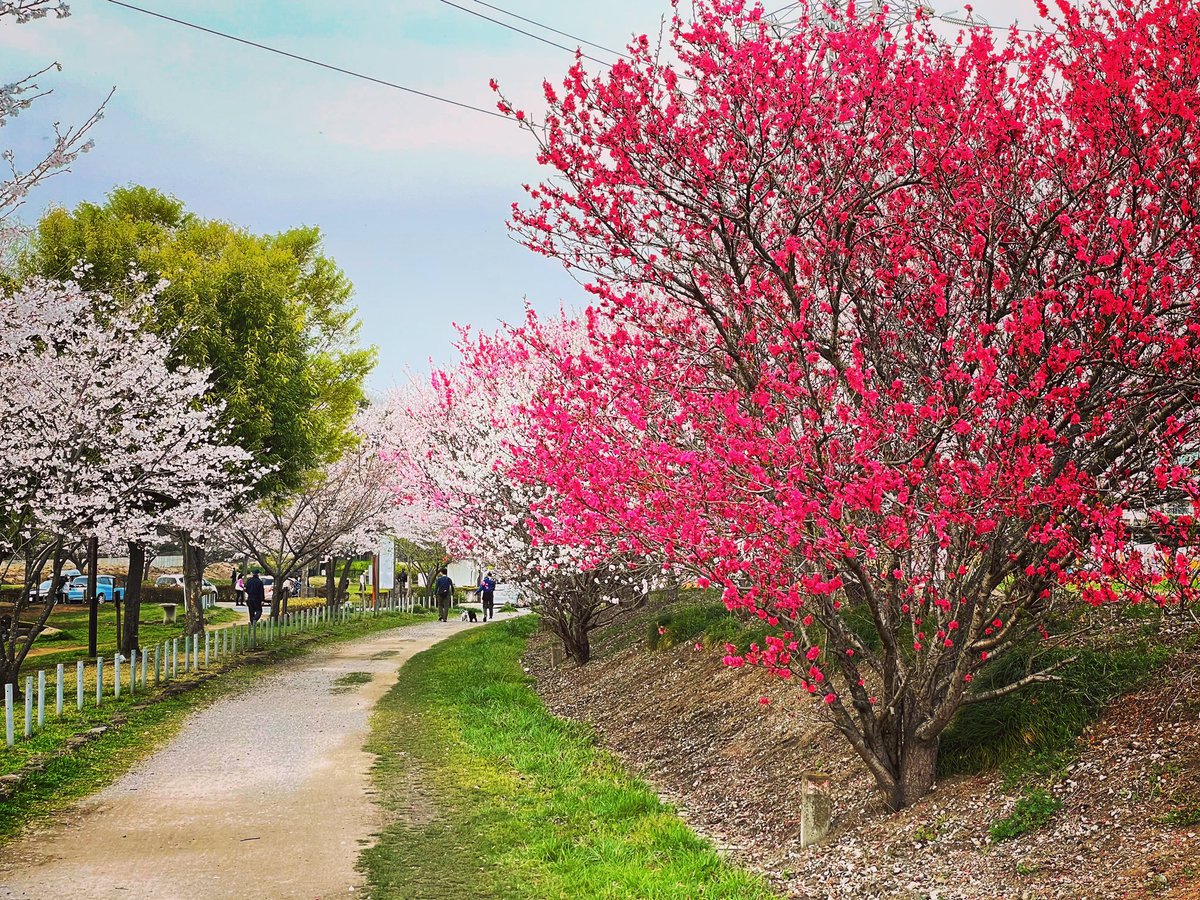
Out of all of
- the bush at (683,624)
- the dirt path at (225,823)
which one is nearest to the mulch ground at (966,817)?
the dirt path at (225,823)

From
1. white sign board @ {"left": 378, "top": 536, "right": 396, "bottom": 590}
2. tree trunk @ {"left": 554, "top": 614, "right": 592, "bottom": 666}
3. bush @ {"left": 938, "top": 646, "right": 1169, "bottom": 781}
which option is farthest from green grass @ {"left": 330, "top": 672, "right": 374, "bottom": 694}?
white sign board @ {"left": 378, "top": 536, "right": 396, "bottom": 590}

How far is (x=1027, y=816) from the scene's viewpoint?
19.8ft

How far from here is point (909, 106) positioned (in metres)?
6.35

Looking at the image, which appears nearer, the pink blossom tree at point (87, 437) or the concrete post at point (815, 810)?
the concrete post at point (815, 810)

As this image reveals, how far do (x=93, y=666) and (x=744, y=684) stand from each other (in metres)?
13.4

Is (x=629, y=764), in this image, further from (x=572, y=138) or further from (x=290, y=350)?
(x=290, y=350)

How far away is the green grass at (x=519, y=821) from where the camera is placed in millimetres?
6539

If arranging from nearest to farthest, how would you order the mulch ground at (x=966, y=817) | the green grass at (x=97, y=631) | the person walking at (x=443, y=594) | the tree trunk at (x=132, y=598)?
the mulch ground at (x=966, y=817) < the tree trunk at (x=132, y=598) < the green grass at (x=97, y=631) < the person walking at (x=443, y=594)

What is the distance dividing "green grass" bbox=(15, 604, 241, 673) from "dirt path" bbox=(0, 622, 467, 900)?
8229 millimetres

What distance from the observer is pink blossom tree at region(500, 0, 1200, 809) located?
5.50m

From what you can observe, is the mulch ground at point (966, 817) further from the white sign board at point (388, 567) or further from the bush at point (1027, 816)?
the white sign board at point (388, 567)

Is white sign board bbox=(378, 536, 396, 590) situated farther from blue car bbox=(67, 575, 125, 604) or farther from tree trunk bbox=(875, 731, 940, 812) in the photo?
tree trunk bbox=(875, 731, 940, 812)

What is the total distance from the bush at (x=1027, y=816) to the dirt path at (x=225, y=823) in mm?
3922

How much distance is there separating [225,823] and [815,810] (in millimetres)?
4581
